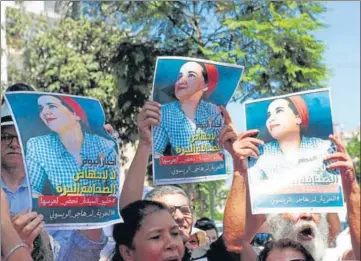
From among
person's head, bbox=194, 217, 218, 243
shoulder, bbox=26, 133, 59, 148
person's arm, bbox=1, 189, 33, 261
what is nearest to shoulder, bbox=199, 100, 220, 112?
shoulder, bbox=26, 133, 59, 148

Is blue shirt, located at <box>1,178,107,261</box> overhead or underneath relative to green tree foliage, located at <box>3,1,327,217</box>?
underneath

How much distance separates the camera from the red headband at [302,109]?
2.50 meters

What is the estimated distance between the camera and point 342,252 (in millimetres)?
2492

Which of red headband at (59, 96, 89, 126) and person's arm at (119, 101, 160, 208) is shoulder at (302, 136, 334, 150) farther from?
red headband at (59, 96, 89, 126)

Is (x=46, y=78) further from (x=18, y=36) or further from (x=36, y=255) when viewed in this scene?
(x=36, y=255)

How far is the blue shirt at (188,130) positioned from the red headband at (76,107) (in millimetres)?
331

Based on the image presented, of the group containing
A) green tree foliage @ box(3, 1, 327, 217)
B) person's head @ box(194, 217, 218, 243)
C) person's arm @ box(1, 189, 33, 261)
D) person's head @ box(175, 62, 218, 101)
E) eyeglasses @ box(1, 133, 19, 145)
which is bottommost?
person's head @ box(194, 217, 218, 243)

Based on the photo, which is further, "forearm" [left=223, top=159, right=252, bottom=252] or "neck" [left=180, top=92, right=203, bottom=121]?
"neck" [left=180, top=92, right=203, bottom=121]

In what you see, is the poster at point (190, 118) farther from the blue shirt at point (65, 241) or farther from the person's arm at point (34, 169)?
the person's arm at point (34, 169)

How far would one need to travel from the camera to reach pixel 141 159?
2.53m

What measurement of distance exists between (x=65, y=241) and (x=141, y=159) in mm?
432

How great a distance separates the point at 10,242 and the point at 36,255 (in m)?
0.36

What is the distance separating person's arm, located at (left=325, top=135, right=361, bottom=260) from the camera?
200 cm

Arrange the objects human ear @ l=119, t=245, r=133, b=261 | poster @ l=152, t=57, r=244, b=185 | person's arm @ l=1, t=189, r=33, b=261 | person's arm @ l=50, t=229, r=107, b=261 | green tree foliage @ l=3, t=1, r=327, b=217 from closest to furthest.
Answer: person's arm @ l=1, t=189, r=33, b=261, human ear @ l=119, t=245, r=133, b=261, person's arm @ l=50, t=229, r=107, b=261, poster @ l=152, t=57, r=244, b=185, green tree foliage @ l=3, t=1, r=327, b=217
